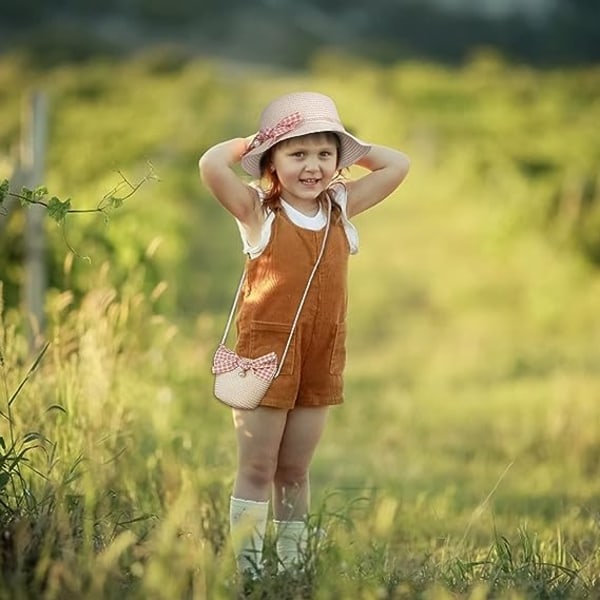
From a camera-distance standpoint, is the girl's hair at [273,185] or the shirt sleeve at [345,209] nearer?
the girl's hair at [273,185]

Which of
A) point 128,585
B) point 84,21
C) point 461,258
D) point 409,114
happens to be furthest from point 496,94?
point 128,585

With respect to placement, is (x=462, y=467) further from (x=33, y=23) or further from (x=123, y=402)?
(x=33, y=23)

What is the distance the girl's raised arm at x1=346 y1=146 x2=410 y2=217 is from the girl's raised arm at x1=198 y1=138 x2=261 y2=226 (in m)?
0.34

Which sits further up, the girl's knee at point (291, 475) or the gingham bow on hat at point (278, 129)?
the gingham bow on hat at point (278, 129)

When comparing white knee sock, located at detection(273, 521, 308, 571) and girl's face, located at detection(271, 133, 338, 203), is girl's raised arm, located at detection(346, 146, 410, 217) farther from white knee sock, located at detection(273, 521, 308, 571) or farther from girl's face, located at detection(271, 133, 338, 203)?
white knee sock, located at detection(273, 521, 308, 571)

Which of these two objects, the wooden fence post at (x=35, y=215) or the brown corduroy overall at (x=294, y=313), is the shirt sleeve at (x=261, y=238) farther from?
the wooden fence post at (x=35, y=215)

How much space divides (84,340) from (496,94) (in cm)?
2727

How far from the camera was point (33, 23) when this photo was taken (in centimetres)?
4162

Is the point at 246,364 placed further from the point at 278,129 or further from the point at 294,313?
the point at 278,129

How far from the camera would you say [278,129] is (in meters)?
3.54

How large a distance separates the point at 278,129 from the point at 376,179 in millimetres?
409

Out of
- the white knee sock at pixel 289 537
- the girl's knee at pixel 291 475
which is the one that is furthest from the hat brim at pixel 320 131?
the white knee sock at pixel 289 537

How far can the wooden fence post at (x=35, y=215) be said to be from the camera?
7711 millimetres

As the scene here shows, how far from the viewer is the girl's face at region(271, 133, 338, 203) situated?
355cm
